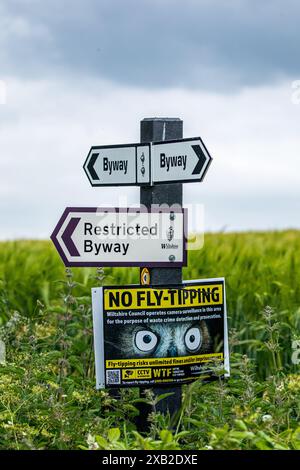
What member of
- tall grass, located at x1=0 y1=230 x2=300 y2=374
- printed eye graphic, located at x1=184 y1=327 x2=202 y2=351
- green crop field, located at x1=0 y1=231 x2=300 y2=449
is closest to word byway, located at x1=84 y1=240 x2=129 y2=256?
green crop field, located at x1=0 y1=231 x2=300 y2=449

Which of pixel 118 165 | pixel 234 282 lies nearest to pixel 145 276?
pixel 118 165

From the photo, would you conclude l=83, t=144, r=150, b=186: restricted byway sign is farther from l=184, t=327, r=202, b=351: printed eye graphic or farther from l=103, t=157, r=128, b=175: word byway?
l=184, t=327, r=202, b=351: printed eye graphic

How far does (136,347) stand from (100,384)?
294 millimetres

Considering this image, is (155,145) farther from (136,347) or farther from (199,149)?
(136,347)

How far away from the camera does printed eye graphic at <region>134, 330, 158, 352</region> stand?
504 cm

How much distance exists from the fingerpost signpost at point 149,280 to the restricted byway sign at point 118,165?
14mm

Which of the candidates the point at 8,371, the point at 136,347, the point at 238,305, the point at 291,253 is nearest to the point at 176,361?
the point at 136,347

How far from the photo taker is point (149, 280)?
5.14 metres

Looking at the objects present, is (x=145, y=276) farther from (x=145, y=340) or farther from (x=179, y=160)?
(x=179, y=160)

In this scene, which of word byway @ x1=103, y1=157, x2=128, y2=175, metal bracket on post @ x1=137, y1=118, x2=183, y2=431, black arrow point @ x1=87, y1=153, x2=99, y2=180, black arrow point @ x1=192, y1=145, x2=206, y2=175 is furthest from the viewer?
black arrow point @ x1=87, y1=153, x2=99, y2=180

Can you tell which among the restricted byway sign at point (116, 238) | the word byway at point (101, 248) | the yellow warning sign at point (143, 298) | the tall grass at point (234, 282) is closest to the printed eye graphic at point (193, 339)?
the yellow warning sign at point (143, 298)

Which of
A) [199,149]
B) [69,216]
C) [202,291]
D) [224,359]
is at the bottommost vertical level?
[224,359]

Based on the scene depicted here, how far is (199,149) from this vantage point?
16.3 ft
